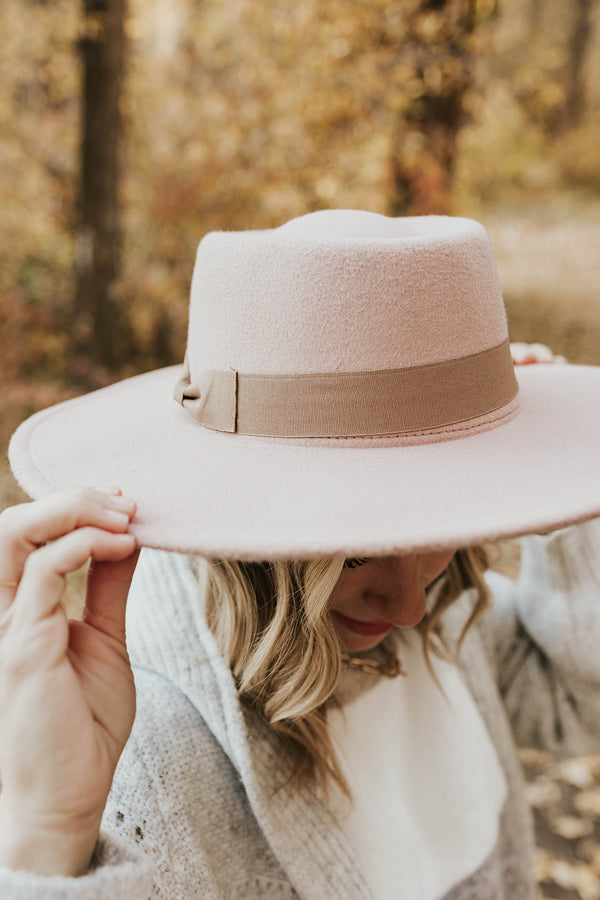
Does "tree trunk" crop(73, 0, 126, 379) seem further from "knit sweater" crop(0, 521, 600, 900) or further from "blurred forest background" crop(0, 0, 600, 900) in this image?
"knit sweater" crop(0, 521, 600, 900)

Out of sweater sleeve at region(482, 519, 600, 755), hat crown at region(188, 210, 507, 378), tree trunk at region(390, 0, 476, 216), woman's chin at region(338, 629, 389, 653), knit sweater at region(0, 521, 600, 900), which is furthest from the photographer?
tree trunk at region(390, 0, 476, 216)

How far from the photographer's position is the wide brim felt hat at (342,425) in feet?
2.59

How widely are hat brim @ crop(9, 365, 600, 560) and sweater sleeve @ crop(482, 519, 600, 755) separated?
0.65m

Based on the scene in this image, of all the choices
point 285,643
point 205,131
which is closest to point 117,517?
point 285,643

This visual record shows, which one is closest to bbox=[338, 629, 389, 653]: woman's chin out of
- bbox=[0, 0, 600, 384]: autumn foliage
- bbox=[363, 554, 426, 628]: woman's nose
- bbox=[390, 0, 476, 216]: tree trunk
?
bbox=[363, 554, 426, 628]: woman's nose

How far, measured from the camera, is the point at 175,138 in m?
4.65

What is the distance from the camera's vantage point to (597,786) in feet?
10.9

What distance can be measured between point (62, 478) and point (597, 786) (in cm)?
334

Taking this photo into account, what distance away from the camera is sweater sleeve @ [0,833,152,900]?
0.74 m

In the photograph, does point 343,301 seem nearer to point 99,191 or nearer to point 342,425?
point 342,425

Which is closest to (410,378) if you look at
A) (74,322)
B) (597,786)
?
(597,786)

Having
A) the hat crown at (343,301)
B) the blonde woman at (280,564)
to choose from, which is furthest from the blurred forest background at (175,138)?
the hat crown at (343,301)

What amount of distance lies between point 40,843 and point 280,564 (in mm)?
461

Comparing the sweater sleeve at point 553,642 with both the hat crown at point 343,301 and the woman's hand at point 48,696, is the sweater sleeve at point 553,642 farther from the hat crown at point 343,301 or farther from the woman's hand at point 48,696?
the woman's hand at point 48,696
